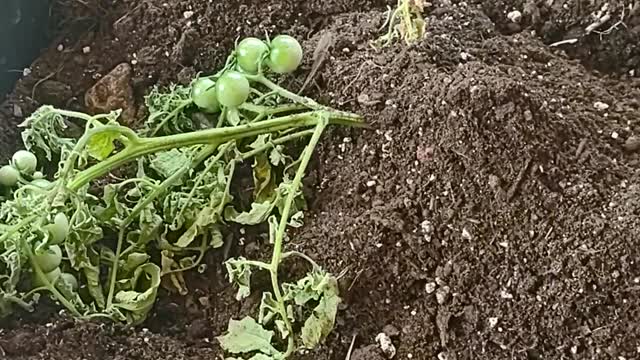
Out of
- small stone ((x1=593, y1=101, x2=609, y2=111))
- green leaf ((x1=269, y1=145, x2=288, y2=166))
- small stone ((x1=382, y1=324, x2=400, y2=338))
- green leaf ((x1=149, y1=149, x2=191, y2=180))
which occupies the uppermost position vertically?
small stone ((x1=593, y1=101, x2=609, y2=111))

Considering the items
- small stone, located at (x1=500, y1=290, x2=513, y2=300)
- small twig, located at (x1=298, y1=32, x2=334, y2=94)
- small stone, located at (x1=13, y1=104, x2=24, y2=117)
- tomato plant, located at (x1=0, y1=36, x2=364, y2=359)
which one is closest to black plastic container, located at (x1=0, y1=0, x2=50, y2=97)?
small stone, located at (x1=13, y1=104, x2=24, y2=117)

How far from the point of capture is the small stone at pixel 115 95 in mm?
1508

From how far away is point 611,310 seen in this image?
3.82 ft

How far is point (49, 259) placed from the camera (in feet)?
3.89

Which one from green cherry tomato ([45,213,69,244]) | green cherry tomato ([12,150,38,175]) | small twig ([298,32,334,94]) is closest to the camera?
green cherry tomato ([45,213,69,244])

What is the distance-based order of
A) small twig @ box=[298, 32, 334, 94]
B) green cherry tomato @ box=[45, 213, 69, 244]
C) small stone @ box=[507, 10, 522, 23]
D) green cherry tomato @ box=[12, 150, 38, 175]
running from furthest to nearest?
small stone @ box=[507, 10, 522, 23] → small twig @ box=[298, 32, 334, 94] → green cherry tomato @ box=[12, 150, 38, 175] → green cherry tomato @ box=[45, 213, 69, 244]

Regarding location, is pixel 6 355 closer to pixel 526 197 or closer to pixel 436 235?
pixel 436 235

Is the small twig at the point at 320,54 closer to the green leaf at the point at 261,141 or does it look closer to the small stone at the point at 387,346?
the green leaf at the point at 261,141

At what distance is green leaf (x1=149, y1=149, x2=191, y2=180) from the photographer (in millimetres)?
1321

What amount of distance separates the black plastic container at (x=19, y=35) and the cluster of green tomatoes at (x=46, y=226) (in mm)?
269

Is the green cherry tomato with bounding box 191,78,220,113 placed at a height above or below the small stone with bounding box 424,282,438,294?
above

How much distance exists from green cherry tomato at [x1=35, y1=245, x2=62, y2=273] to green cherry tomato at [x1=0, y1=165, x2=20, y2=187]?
0.36 feet

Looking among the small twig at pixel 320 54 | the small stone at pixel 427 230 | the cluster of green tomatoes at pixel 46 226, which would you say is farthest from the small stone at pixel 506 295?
the cluster of green tomatoes at pixel 46 226

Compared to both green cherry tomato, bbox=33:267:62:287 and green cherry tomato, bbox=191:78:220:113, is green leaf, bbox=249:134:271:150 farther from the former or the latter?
green cherry tomato, bbox=33:267:62:287
